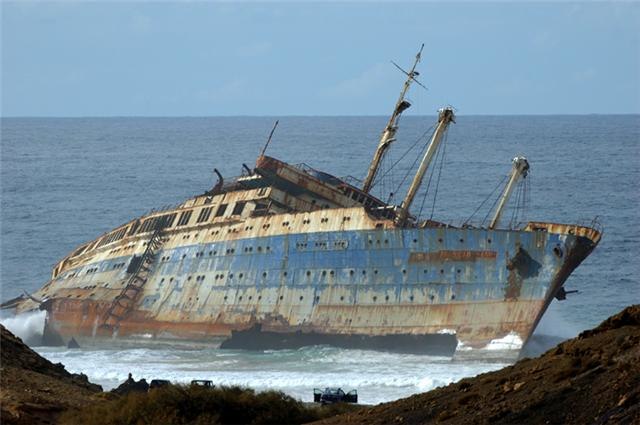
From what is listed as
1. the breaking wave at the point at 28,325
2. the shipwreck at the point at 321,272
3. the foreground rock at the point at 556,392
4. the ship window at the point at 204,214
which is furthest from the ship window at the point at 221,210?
the foreground rock at the point at 556,392

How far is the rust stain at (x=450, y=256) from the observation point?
55281 mm

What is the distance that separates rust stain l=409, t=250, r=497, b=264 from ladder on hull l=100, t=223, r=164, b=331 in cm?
1434

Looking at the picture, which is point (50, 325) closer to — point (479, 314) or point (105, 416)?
point (479, 314)

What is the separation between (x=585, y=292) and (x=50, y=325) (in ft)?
81.4

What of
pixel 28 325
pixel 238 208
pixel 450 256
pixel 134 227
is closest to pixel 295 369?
pixel 450 256

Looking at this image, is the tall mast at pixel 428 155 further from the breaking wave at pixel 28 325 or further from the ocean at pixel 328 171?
the breaking wave at pixel 28 325

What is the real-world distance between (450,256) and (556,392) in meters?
31.5

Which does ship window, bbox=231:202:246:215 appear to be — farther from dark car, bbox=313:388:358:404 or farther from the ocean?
dark car, bbox=313:388:358:404

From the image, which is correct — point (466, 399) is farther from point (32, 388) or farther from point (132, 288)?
point (132, 288)

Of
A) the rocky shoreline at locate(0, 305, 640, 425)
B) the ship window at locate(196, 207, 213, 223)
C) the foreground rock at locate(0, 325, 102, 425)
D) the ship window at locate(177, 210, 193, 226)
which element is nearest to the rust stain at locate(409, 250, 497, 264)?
the ship window at locate(196, 207, 213, 223)

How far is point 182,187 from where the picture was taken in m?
128

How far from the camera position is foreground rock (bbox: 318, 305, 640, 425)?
23.3 meters

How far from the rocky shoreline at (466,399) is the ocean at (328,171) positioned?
53.1 feet

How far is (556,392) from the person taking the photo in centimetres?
2425
